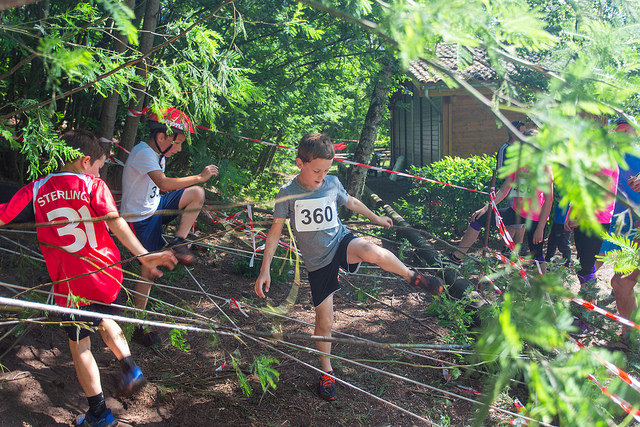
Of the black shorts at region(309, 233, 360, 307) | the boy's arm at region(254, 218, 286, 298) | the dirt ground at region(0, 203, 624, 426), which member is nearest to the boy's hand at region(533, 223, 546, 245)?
the dirt ground at region(0, 203, 624, 426)

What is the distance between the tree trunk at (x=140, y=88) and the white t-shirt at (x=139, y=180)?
2.10 ft

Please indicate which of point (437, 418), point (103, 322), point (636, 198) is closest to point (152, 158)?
point (103, 322)

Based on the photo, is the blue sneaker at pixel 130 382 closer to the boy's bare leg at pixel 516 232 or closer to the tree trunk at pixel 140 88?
the tree trunk at pixel 140 88

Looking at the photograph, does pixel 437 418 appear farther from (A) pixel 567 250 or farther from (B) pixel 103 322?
(A) pixel 567 250

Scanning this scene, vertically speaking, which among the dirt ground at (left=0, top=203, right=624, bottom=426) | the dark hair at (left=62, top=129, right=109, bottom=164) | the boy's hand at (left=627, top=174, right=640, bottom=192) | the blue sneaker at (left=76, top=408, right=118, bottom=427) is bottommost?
the dirt ground at (left=0, top=203, right=624, bottom=426)

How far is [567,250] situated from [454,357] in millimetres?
2302

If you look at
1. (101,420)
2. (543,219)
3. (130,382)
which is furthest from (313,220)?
(543,219)

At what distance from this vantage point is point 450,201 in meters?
8.71

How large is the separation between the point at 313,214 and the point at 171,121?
4.70 feet

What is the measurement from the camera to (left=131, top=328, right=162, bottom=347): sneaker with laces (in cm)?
405

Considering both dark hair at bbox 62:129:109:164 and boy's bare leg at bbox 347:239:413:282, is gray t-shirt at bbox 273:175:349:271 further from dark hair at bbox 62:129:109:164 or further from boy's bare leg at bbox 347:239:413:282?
dark hair at bbox 62:129:109:164

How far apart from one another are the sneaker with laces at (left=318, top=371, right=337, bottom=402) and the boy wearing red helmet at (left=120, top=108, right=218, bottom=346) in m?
1.44

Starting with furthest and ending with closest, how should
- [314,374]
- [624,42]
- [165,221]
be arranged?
1. [165,221]
2. [314,374]
3. [624,42]

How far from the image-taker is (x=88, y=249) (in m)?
2.88
